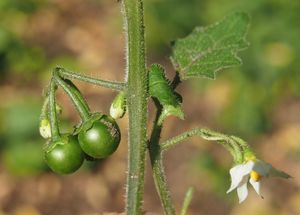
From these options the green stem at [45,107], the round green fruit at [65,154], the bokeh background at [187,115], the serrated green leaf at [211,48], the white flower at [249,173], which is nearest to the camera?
the white flower at [249,173]

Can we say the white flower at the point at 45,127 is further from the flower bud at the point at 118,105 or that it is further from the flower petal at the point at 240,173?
the flower petal at the point at 240,173

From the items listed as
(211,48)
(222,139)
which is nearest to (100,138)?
(222,139)

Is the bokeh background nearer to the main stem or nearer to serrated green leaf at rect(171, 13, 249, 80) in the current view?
serrated green leaf at rect(171, 13, 249, 80)

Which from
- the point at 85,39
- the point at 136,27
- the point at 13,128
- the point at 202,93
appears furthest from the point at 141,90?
the point at 85,39

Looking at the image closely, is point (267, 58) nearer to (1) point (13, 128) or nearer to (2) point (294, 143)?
(2) point (294, 143)

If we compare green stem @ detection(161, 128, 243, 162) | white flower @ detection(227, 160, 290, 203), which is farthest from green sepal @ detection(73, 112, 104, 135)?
white flower @ detection(227, 160, 290, 203)

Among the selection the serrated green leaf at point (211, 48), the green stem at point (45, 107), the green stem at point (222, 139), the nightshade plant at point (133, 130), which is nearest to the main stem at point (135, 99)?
the nightshade plant at point (133, 130)

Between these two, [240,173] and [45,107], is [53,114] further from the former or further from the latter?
[240,173]
